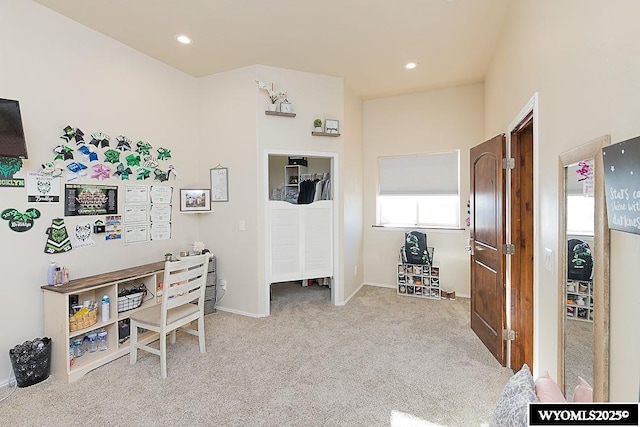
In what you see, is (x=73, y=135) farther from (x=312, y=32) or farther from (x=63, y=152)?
(x=312, y=32)

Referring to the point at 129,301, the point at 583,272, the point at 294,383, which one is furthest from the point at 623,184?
the point at 129,301

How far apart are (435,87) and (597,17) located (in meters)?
3.52

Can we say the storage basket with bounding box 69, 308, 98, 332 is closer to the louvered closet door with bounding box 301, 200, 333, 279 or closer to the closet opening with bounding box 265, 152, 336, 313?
the closet opening with bounding box 265, 152, 336, 313

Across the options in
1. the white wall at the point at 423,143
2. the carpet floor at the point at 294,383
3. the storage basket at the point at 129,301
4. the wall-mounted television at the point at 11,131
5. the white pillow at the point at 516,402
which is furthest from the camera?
the white wall at the point at 423,143

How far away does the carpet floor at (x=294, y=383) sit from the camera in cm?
197

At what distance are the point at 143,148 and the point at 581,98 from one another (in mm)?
3671

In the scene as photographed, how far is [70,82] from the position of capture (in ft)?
8.84

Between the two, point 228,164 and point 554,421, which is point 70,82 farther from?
point 554,421

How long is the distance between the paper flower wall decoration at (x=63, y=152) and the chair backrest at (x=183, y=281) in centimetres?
134

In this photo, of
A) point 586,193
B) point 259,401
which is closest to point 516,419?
point 586,193

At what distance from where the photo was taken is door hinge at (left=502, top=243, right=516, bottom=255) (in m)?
2.55

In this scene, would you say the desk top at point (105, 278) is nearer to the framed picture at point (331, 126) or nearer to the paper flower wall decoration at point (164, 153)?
the paper flower wall decoration at point (164, 153)

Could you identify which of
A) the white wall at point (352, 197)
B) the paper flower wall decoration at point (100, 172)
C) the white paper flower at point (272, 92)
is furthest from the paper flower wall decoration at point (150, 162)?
the white wall at point (352, 197)

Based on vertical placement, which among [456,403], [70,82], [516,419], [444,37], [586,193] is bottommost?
[456,403]
